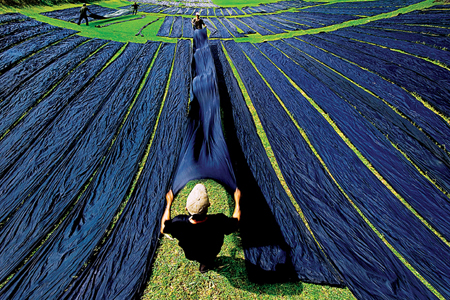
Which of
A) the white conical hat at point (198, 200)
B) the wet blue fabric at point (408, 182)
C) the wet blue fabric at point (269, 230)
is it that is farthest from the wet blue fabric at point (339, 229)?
the white conical hat at point (198, 200)

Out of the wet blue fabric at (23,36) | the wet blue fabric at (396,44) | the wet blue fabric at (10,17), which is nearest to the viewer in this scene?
the wet blue fabric at (396,44)

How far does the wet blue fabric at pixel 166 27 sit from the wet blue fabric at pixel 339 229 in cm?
847

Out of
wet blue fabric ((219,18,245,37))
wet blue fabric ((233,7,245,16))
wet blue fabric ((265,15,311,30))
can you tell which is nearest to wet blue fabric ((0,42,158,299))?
wet blue fabric ((219,18,245,37))

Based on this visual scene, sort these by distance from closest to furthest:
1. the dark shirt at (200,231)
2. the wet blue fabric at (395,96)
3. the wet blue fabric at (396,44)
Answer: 1. the dark shirt at (200,231)
2. the wet blue fabric at (395,96)
3. the wet blue fabric at (396,44)

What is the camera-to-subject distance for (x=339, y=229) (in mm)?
2971

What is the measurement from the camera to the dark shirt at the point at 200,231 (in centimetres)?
200

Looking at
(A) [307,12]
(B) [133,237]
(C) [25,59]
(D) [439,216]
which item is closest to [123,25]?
(C) [25,59]

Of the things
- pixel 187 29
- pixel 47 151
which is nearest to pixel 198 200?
pixel 47 151

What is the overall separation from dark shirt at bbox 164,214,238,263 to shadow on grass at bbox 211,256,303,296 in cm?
56

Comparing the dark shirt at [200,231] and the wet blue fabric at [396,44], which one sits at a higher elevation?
the wet blue fabric at [396,44]

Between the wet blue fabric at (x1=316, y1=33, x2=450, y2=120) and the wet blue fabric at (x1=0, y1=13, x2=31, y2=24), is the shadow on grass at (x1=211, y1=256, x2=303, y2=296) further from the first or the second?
the wet blue fabric at (x1=0, y1=13, x2=31, y2=24)

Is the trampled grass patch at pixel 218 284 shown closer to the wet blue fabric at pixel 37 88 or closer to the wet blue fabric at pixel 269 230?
the wet blue fabric at pixel 269 230

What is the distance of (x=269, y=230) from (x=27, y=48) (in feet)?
31.5

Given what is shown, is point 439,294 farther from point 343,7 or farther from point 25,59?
Result: point 343,7
